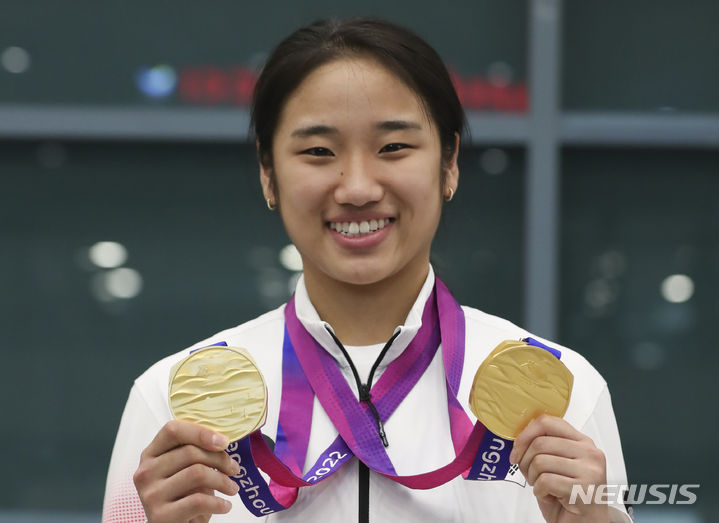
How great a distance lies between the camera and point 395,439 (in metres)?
2.08

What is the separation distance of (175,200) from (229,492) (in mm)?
2967

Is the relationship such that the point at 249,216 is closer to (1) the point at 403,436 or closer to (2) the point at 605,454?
(1) the point at 403,436

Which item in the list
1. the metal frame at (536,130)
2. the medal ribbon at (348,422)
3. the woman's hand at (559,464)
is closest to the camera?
the woman's hand at (559,464)

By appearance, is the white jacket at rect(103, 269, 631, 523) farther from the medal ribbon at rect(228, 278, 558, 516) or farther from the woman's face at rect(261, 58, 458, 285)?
the woman's face at rect(261, 58, 458, 285)

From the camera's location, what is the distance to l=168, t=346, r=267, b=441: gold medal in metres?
1.91

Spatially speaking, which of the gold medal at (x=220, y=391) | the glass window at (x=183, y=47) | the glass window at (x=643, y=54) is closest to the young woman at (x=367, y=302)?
the gold medal at (x=220, y=391)

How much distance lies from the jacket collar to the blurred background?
7.94 feet

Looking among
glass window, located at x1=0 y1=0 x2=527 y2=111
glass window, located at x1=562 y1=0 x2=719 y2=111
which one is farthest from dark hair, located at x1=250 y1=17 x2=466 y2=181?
glass window, located at x1=562 y1=0 x2=719 y2=111

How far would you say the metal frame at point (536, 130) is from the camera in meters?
4.57

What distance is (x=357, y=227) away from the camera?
207 cm

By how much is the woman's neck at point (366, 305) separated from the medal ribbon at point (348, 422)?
58 mm

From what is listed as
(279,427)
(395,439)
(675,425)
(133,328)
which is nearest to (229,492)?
(279,427)

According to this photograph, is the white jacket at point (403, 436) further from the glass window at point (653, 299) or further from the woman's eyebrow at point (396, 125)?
the glass window at point (653, 299)

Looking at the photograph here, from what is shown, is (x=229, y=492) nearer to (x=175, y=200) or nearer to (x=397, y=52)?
(x=397, y=52)
